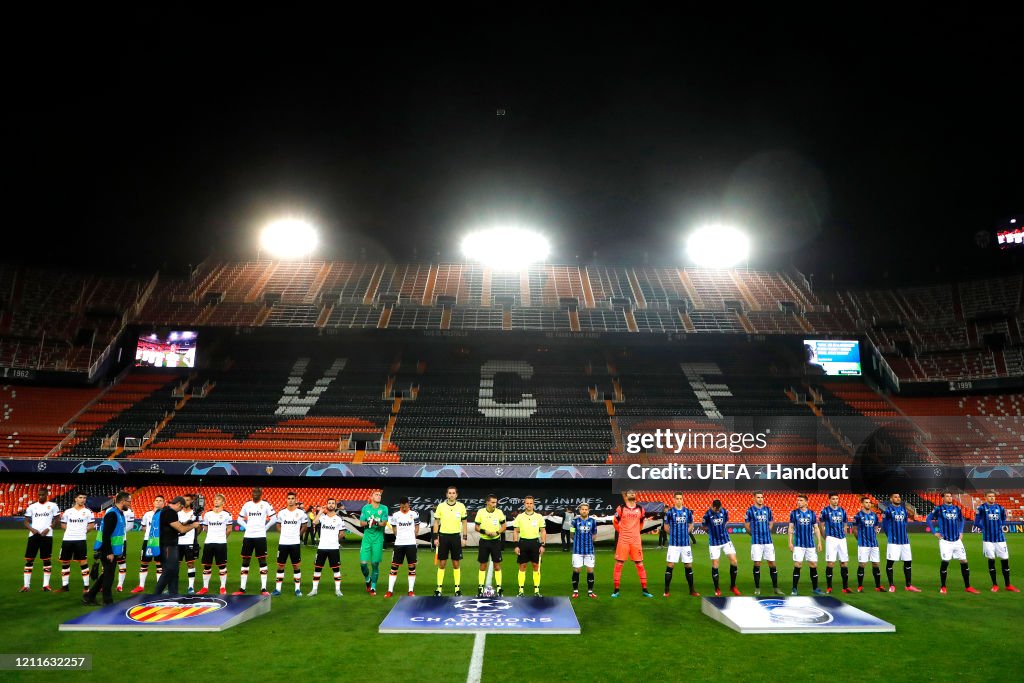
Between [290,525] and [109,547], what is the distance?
10.3 feet

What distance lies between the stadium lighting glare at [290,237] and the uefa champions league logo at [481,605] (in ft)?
115

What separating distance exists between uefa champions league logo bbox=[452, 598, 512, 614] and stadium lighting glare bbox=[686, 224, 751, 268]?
1339 inches

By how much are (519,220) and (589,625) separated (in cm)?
3215

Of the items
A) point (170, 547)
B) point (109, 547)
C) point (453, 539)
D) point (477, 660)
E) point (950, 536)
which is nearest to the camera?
point (477, 660)

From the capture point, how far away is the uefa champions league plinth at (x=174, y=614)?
920 cm

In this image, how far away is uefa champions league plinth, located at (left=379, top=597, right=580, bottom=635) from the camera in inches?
368

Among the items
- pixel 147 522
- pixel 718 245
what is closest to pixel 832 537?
pixel 147 522

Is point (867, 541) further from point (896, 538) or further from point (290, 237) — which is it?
point (290, 237)

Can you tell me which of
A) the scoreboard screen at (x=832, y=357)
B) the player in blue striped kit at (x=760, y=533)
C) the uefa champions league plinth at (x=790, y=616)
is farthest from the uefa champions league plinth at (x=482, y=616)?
the scoreboard screen at (x=832, y=357)

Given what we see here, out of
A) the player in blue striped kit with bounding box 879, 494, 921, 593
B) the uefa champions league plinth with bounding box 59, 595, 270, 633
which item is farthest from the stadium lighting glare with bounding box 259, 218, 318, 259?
the player in blue striped kit with bounding box 879, 494, 921, 593

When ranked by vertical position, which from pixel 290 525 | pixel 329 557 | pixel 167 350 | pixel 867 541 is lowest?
pixel 329 557

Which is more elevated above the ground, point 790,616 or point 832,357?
point 832,357

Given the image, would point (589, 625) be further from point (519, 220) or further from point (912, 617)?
point (519, 220)

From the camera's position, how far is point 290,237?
41875 millimetres
